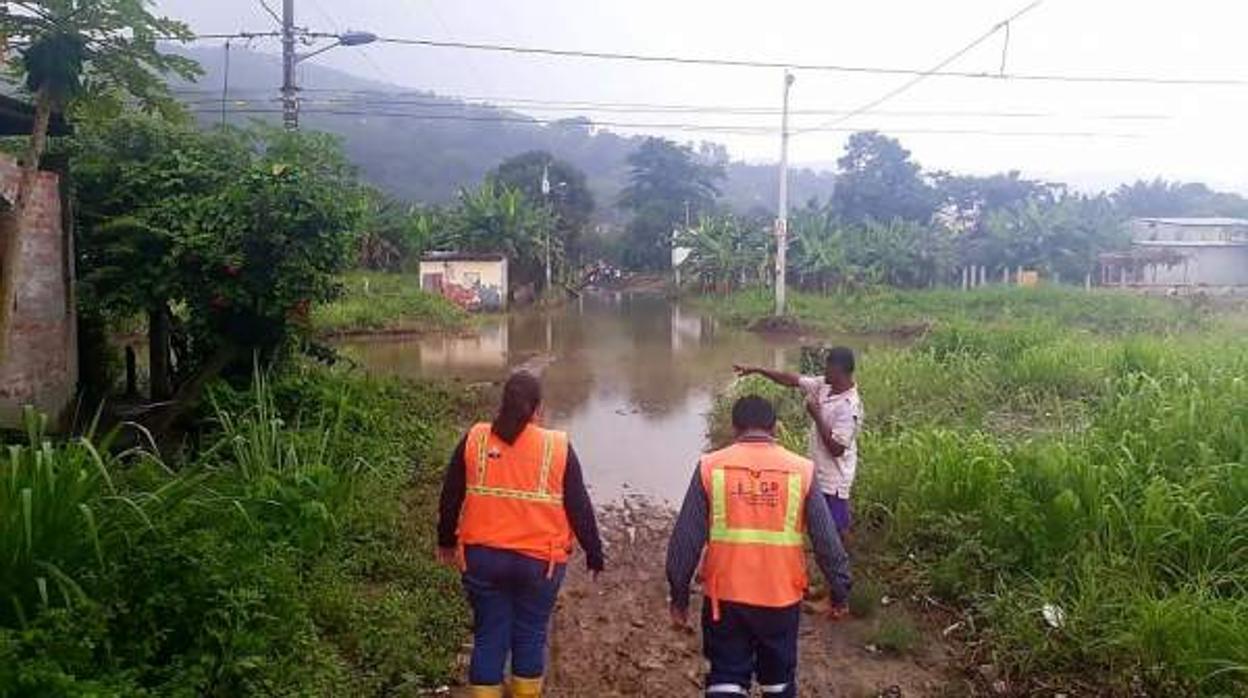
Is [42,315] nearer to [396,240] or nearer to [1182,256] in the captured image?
[396,240]

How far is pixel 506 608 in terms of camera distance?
4012 mm

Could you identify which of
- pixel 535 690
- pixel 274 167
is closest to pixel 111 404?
pixel 274 167

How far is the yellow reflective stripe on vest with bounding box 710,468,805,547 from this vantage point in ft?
12.3

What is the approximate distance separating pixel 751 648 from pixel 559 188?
4602cm

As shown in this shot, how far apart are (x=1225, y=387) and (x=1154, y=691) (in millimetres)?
5474

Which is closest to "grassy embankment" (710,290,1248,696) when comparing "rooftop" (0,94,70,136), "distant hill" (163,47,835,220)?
"rooftop" (0,94,70,136)

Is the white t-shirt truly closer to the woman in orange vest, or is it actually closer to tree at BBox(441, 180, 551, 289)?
the woman in orange vest

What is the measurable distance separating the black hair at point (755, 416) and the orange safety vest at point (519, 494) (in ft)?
2.32

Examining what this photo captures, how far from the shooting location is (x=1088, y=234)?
4041 centimetres

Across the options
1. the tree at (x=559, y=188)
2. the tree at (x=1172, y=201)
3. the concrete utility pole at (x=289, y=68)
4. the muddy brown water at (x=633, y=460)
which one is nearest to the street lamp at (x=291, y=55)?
the concrete utility pole at (x=289, y=68)

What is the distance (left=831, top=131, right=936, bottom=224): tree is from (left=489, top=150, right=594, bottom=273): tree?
13.6 m

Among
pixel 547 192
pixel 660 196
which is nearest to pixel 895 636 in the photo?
pixel 547 192

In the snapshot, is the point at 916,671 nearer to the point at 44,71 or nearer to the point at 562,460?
the point at 562,460

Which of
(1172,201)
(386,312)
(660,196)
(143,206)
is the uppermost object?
(1172,201)
